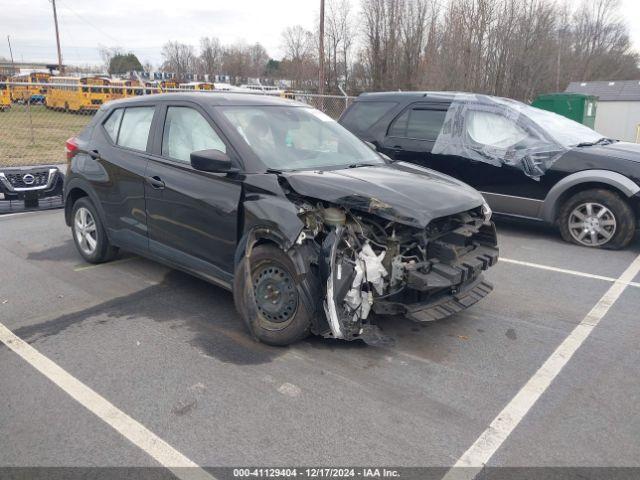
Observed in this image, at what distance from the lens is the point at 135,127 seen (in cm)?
509

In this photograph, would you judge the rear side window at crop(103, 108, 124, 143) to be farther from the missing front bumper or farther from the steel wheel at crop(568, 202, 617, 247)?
the steel wheel at crop(568, 202, 617, 247)

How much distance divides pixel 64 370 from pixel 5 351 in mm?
609

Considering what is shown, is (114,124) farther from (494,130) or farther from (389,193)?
(494,130)

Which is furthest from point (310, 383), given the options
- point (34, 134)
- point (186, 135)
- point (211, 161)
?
point (34, 134)

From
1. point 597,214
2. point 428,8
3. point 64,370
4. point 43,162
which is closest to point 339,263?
point 64,370

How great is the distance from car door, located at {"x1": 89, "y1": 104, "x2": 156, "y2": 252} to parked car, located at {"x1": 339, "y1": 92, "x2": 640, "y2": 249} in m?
3.83

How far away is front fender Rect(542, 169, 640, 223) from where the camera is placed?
6191 millimetres

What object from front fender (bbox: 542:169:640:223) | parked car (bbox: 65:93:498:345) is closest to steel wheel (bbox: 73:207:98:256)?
parked car (bbox: 65:93:498:345)

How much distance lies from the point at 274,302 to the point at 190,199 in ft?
3.91

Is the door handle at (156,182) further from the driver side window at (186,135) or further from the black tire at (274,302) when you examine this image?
the black tire at (274,302)

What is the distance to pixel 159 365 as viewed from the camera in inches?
141

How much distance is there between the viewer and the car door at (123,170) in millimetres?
4871

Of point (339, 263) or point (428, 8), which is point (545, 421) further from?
point (428, 8)

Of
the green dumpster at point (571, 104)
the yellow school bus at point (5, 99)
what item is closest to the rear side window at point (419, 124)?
the green dumpster at point (571, 104)
